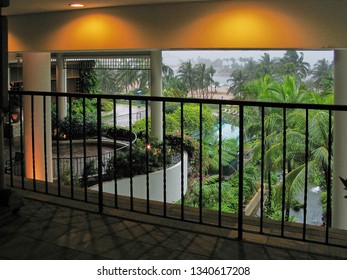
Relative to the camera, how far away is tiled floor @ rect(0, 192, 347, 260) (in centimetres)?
240

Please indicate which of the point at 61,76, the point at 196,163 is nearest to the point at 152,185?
the point at 196,163

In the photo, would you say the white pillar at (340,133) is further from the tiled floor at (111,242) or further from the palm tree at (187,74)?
the palm tree at (187,74)

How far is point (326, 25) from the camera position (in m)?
4.77

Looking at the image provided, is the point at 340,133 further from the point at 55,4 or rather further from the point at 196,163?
the point at 196,163

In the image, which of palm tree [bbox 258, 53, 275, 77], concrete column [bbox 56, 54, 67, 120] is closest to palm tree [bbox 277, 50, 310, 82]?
palm tree [bbox 258, 53, 275, 77]

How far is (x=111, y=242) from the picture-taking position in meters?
2.57

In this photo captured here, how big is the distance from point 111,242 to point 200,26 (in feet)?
11.9

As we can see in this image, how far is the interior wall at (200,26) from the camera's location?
484 cm

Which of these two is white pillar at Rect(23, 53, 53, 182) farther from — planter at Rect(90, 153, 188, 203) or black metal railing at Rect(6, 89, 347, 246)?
planter at Rect(90, 153, 188, 203)

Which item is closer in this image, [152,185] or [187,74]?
[152,185]

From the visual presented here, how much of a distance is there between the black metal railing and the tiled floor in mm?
178

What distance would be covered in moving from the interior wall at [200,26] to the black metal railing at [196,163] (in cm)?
98
